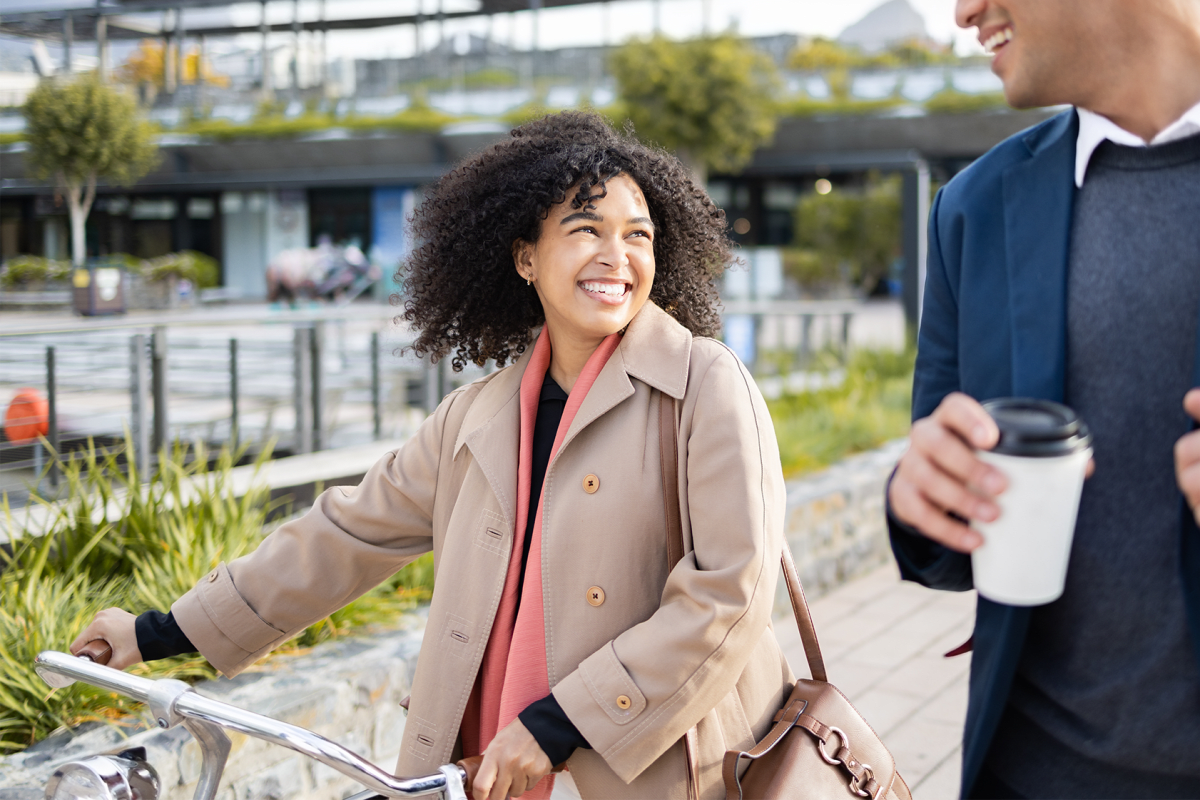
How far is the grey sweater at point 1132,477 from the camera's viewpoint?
1163mm

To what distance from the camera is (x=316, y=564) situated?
6.89 feet

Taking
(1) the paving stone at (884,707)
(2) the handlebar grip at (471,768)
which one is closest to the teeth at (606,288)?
(2) the handlebar grip at (471,768)

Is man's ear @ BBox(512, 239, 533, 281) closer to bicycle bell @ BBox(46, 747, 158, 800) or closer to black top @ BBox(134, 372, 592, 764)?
black top @ BBox(134, 372, 592, 764)

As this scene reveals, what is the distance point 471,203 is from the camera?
2.33m

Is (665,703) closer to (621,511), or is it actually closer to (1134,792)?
(621,511)

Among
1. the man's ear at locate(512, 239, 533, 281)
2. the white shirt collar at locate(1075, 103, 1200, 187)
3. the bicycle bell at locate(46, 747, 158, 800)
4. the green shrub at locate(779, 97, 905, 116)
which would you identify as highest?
the green shrub at locate(779, 97, 905, 116)

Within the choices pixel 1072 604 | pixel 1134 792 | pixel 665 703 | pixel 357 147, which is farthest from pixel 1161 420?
pixel 357 147

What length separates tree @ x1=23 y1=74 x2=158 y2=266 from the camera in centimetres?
3088

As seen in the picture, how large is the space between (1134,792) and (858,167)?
1326 inches

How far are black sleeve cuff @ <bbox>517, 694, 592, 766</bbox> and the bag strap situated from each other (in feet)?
1.00

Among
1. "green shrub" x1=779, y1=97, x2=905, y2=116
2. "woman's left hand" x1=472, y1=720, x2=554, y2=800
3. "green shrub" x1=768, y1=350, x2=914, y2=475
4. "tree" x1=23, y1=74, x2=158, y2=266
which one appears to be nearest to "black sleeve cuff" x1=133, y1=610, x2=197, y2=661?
"woman's left hand" x1=472, y1=720, x2=554, y2=800

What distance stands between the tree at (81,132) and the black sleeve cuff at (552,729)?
3248 cm

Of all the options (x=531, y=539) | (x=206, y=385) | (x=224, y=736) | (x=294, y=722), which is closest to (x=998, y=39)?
(x=531, y=539)

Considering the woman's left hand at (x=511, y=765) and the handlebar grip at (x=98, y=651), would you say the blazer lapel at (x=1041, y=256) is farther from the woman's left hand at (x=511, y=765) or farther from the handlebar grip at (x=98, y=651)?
the handlebar grip at (x=98, y=651)
